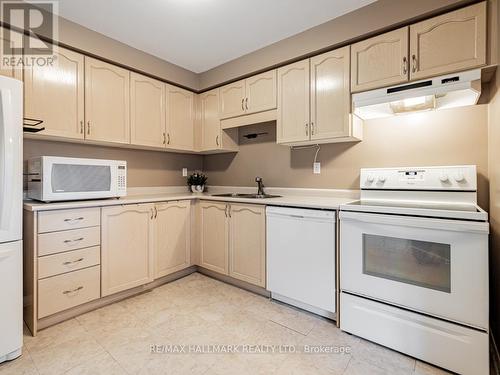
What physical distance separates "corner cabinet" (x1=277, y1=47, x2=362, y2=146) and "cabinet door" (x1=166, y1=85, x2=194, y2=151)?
48.4 inches

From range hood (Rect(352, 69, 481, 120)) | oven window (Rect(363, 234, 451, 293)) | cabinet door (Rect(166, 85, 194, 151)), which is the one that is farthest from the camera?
cabinet door (Rect(166, 85, 194, 151))

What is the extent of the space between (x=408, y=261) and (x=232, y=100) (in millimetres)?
2298

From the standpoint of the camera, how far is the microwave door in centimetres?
148

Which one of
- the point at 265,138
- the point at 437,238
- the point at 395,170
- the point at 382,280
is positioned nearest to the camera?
the point at 437,238

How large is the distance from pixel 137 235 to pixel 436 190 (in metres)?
2.47

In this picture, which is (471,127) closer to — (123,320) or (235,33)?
(235,33)

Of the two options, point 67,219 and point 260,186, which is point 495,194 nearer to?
point 260,186

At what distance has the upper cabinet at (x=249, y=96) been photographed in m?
2.58

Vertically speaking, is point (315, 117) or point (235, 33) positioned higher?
point (235, 33)

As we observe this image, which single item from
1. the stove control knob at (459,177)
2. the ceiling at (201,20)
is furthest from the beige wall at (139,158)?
the stove control knob at (459,177)

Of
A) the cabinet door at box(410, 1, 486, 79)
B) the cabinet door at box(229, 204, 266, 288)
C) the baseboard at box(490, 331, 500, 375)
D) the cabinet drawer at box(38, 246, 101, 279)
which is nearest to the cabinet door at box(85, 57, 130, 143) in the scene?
the cabinet drawer at box(38, 246, 101, 279)

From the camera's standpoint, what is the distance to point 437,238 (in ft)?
4.77

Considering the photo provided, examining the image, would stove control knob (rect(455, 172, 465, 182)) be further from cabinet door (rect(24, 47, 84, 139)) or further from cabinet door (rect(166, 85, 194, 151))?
cabinet door (rect(24, 47, 84, 139))

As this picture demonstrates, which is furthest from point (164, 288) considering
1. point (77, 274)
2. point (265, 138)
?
point (265, 138)
